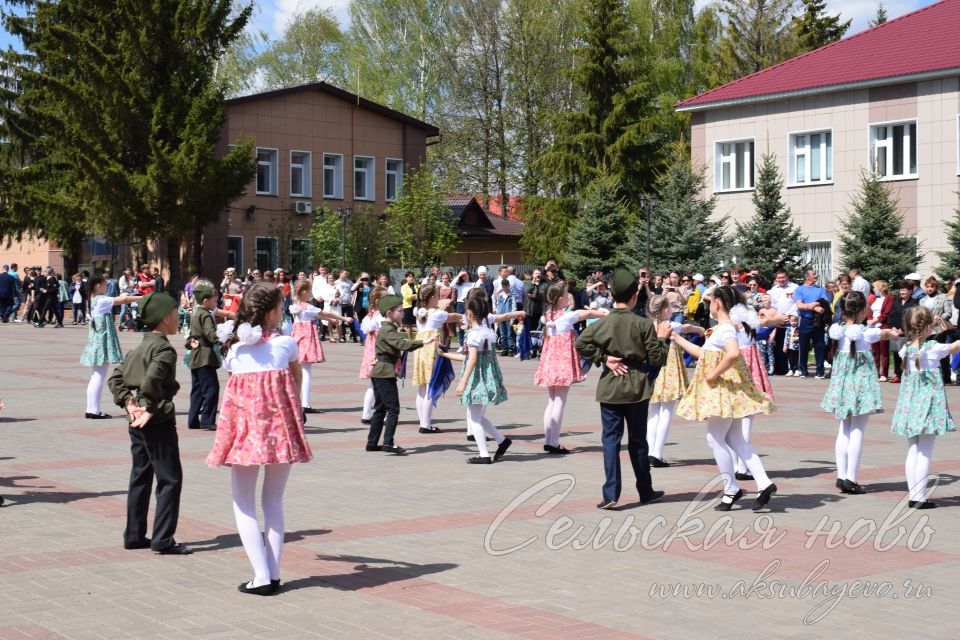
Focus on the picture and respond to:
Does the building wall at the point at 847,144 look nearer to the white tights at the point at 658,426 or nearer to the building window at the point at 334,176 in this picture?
the building window at the point at 334,176

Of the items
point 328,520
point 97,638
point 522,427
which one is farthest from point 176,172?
point 97,638

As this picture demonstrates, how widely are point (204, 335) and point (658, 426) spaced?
5.40 meters

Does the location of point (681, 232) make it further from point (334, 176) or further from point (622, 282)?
point (622, 282)

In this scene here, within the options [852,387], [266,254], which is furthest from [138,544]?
[266,254]

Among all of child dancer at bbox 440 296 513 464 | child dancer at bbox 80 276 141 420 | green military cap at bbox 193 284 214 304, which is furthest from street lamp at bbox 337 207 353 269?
child dancer at bbox 440 296 513 464

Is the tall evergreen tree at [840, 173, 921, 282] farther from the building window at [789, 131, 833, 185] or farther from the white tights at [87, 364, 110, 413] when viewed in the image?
the white tights at [87, 364, 110, 413]

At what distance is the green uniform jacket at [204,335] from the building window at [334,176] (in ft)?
118

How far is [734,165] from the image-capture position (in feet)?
133

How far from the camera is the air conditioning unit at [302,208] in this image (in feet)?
159

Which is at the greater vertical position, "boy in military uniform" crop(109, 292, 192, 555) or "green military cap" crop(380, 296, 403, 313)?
"green military cap" crop(380, 296, 403, 313)

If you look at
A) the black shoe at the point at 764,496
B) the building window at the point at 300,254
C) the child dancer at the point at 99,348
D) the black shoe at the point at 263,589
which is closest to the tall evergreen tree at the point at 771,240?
the building window at the point at 300,254

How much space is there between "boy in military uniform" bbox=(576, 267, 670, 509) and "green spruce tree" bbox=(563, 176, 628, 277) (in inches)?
1078

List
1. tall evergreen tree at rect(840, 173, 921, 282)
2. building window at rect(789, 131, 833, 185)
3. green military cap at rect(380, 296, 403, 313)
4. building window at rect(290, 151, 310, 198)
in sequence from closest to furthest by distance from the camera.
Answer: green military cap at rect(380, 296, 403, 313), tall evergreen tree at rect(840, 173, 921, 282), building window at rect(789, 131, 833, 185), building window at rect(290, 151, 310, 198)

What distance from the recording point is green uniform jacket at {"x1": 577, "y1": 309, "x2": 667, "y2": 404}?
9.57 meters
